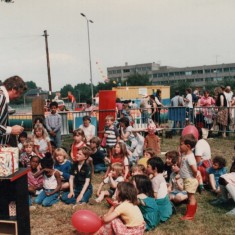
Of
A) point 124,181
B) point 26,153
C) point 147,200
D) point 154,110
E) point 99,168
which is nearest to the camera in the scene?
point 147,200

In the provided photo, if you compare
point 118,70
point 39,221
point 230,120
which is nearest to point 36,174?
point 39,221

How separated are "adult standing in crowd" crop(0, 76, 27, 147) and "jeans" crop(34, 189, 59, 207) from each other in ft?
9.12

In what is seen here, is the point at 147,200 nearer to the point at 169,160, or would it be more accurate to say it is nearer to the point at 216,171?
the point at 169,160

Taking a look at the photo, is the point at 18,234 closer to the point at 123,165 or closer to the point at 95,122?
the point at 123,165

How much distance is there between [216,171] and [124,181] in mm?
2488

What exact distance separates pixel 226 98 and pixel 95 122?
5.49 metres

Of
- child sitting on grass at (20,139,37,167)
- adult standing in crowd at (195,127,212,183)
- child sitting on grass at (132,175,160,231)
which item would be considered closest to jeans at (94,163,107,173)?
→ child sitting on grass at (20,139,37,167)

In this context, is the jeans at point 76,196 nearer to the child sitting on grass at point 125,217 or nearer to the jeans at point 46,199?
the jeans at point 46,199

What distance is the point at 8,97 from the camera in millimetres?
4820

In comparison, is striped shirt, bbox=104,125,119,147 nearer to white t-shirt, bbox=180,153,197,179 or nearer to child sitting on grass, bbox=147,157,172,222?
child sitting on grass, bbox=147,157,172,222

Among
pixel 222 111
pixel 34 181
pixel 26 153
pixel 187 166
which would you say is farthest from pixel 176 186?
pixel 222 111

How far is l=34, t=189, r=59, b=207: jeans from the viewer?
7330 mm

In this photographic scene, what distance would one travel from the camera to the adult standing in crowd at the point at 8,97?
15.1ft

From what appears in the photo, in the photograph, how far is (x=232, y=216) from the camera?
20.6ft
